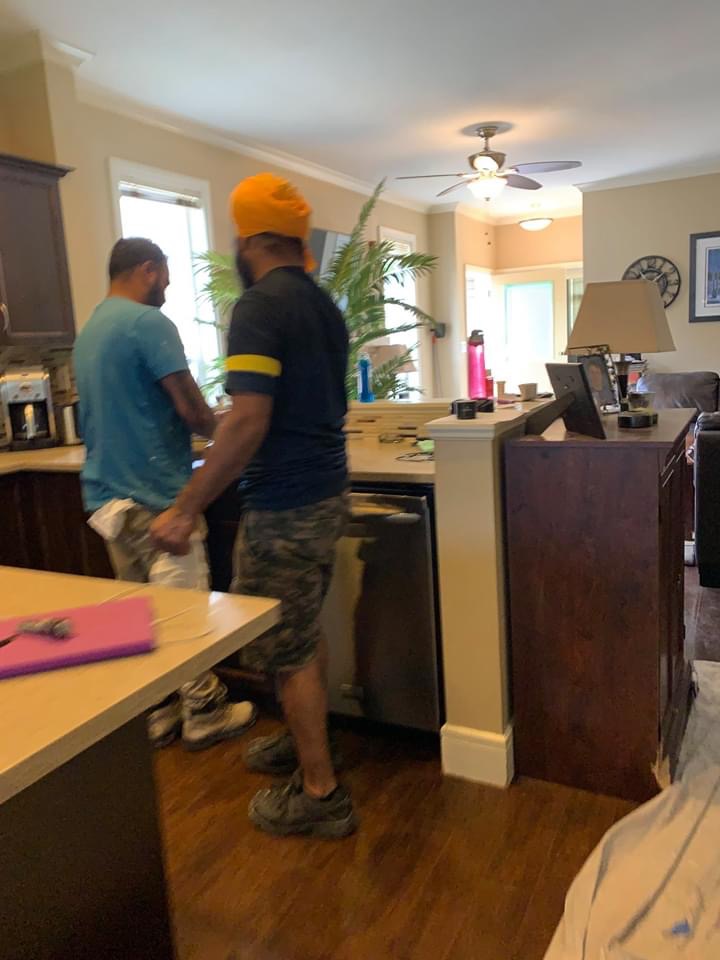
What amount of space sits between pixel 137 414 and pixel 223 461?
516mm

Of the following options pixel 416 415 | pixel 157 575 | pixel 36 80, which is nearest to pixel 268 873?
pixel 157 575

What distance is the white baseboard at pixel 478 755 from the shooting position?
2059 millimetres

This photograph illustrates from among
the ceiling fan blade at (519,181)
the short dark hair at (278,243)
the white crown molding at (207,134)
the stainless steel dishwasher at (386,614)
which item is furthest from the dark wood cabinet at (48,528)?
the ceiling fan blade at (519,181)

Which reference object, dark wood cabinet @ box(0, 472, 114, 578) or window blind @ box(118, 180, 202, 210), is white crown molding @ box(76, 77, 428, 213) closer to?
window blind @ box(118, 180, 202, 210)

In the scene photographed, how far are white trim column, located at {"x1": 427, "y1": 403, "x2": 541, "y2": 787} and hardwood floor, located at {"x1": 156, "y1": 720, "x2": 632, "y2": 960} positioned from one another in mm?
118

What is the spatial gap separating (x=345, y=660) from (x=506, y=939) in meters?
0.92

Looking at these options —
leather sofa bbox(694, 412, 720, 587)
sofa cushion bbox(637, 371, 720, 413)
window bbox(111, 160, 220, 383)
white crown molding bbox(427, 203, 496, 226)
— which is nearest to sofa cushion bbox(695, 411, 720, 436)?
leather sofa bbox(694, 412, 720, 587)

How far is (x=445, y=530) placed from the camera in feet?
6.70

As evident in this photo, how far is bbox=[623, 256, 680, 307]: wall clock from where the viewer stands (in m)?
6.39

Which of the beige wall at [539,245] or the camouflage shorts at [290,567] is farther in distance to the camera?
the beige wall at [539,245]

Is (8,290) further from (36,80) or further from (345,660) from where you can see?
(345,660)

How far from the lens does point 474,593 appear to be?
80.3 inches

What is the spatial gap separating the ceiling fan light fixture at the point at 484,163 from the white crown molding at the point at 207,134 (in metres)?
1.32

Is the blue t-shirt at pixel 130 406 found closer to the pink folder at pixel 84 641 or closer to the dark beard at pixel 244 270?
the dark beard at pixel 244 270
